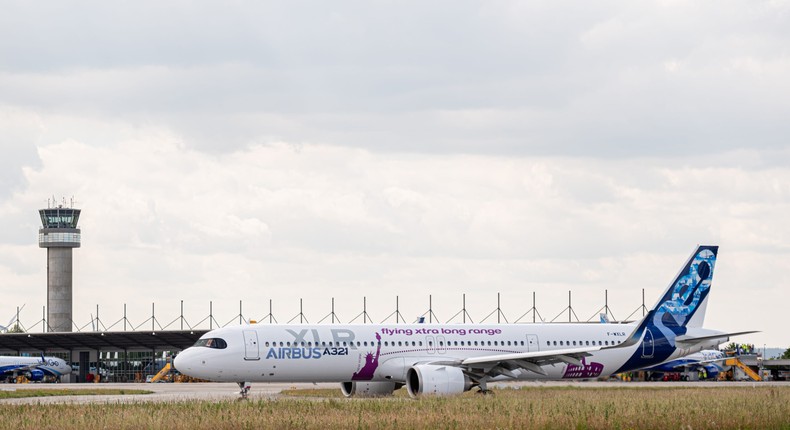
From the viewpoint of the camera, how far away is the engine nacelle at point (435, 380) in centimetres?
4897

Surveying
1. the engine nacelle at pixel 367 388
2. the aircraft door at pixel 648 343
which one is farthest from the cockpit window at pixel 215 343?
the aircraft door at pixel 648 343

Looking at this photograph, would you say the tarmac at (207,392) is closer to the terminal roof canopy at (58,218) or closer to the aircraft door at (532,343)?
the aircraft door at (532,343)

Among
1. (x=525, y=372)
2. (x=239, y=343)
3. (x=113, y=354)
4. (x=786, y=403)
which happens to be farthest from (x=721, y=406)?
(x=113, y=354)

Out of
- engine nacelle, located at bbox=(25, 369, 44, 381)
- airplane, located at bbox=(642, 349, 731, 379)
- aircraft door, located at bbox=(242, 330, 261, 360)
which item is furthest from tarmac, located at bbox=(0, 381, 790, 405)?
engine nacelle, located at bbox=(25, 369, 44, 381)

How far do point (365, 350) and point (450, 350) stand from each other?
389 centimetres

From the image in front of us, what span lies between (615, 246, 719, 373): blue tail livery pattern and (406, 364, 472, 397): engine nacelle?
9029 millimetres

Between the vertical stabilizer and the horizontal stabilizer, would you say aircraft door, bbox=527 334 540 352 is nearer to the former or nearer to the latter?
the vertical stabilizer

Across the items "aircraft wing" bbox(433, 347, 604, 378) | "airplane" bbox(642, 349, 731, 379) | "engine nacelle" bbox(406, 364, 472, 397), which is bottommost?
"airplane" bbox(642, 349, 731, 379)

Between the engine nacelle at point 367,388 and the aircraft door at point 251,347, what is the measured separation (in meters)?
5.37

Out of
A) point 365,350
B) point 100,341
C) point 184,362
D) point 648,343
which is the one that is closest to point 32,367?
point 100,341

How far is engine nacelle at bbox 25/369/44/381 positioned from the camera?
108 metres

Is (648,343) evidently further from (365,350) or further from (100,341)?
(100,341)

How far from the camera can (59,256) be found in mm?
170625

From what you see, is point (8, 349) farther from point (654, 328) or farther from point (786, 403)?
point (786, 403)
